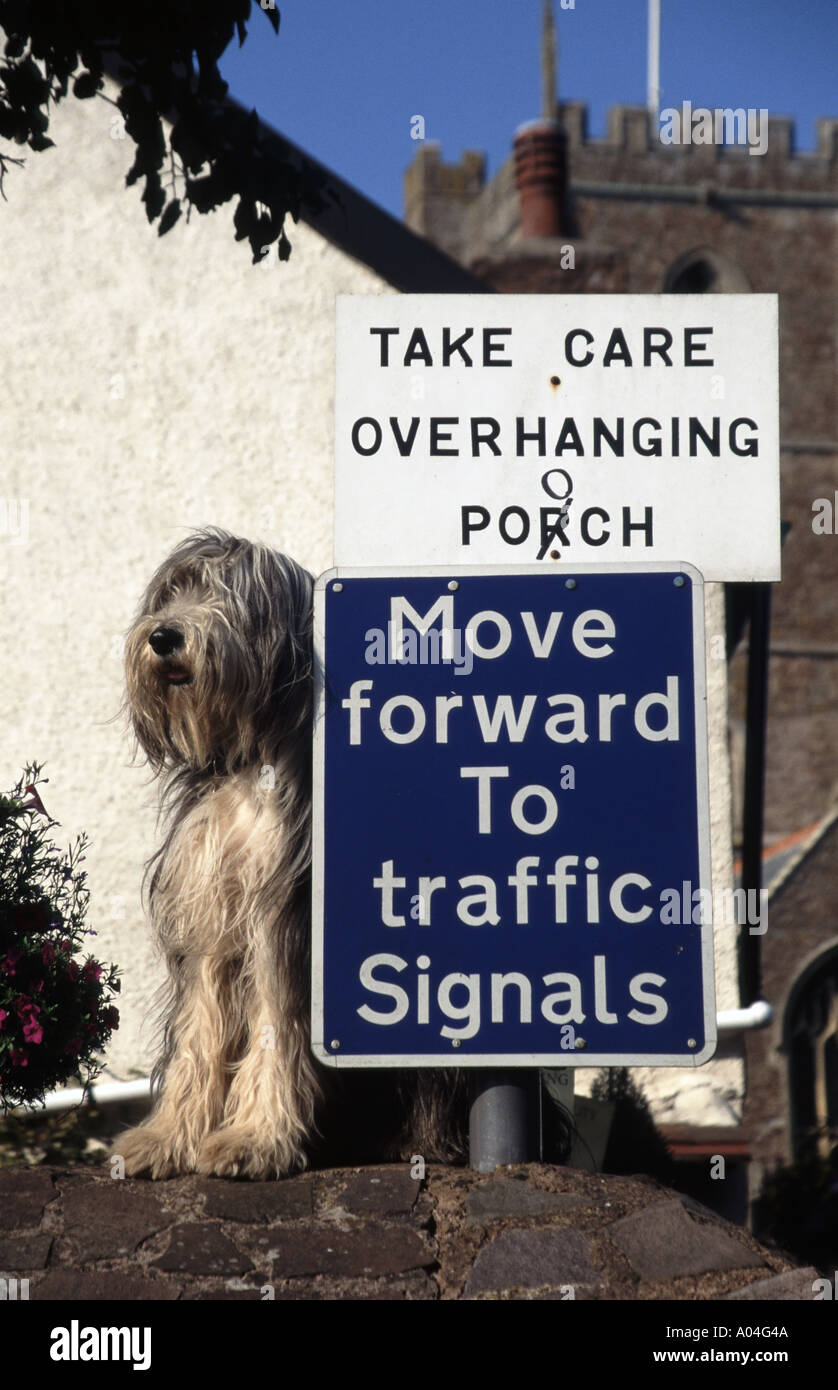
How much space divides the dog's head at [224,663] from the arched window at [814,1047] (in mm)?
24873

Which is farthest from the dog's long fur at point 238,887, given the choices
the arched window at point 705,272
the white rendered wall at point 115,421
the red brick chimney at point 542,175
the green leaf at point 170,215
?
the arched window at point 705,272

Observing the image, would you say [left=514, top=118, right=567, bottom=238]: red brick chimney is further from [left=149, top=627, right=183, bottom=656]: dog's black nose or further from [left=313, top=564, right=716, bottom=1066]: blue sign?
[left=313, top=564, right=716, bottom=1066]: blue sign

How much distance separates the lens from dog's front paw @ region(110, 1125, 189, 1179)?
12.9ft

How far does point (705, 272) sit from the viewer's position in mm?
46781

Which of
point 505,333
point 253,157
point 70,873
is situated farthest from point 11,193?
point 505,333

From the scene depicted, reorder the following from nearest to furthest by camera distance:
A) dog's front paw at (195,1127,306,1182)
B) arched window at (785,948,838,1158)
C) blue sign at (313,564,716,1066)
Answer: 1. blue sign at (313,564,716,1066)
2. dog's front paw at (195,1127,306,1182)
3. arched window at (785,948,838,1158)

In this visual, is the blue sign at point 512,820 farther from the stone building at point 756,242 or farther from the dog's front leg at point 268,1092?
the stone building at point 756,242

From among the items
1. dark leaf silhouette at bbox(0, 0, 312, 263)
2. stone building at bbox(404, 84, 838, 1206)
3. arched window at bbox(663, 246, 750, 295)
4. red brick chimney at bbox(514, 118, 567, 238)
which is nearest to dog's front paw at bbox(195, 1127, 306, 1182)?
dark leaf silhouette at bbox(0, 0, 312, 263)

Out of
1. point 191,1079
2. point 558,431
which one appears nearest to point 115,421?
point 191,1079

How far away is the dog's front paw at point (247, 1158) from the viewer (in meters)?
3.85

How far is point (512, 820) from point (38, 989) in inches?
89.3

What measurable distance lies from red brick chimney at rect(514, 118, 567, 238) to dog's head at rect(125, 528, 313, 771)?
34190mm

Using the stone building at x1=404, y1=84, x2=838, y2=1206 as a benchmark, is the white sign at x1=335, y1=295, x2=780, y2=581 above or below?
below

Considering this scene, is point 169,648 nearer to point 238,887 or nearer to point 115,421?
point 238,887
